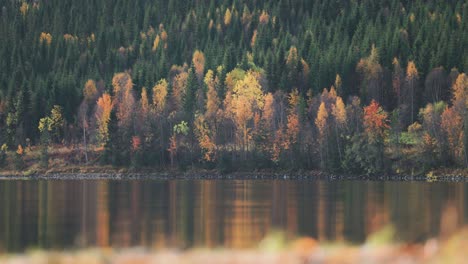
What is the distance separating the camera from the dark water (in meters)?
44.4

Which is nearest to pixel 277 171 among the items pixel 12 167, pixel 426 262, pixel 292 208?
pixel 12 167

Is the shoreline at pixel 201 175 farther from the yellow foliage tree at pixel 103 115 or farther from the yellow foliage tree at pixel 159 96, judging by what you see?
the yellow foliage tree at pixel 159 96

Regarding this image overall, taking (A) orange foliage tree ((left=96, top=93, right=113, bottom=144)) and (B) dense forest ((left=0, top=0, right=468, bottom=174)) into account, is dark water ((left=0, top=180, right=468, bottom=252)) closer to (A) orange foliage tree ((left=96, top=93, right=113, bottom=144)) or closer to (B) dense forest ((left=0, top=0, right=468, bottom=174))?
(B) dense forest ((left=0, top=0, right=468, bottom=174))

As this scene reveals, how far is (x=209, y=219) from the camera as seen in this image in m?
56.7

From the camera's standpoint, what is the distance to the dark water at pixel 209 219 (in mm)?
44438

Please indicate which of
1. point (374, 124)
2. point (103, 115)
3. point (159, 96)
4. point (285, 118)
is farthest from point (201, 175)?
point (159, 96)

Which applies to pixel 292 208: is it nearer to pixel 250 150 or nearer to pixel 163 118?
pixel 250 150

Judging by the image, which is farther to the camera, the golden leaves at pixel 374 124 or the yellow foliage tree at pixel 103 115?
the yellow foliage tree at pixel 103 115

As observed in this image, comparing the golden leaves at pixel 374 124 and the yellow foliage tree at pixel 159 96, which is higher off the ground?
the yellow foliage tree at pixel 159 96

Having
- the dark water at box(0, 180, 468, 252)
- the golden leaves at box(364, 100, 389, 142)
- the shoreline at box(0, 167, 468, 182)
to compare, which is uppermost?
the golden leaves at box(364, 100, 389, 142)

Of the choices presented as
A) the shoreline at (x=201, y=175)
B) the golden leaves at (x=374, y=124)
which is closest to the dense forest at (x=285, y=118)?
the golden leaves at (x=374, y=124)

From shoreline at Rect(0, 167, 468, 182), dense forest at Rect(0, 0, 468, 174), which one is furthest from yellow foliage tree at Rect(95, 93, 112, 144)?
shoreline at Rect(0, 167, 468, 182)

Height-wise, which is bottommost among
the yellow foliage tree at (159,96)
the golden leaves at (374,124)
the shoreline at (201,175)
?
the shoreline at (201,175)

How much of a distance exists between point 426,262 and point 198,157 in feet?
438
